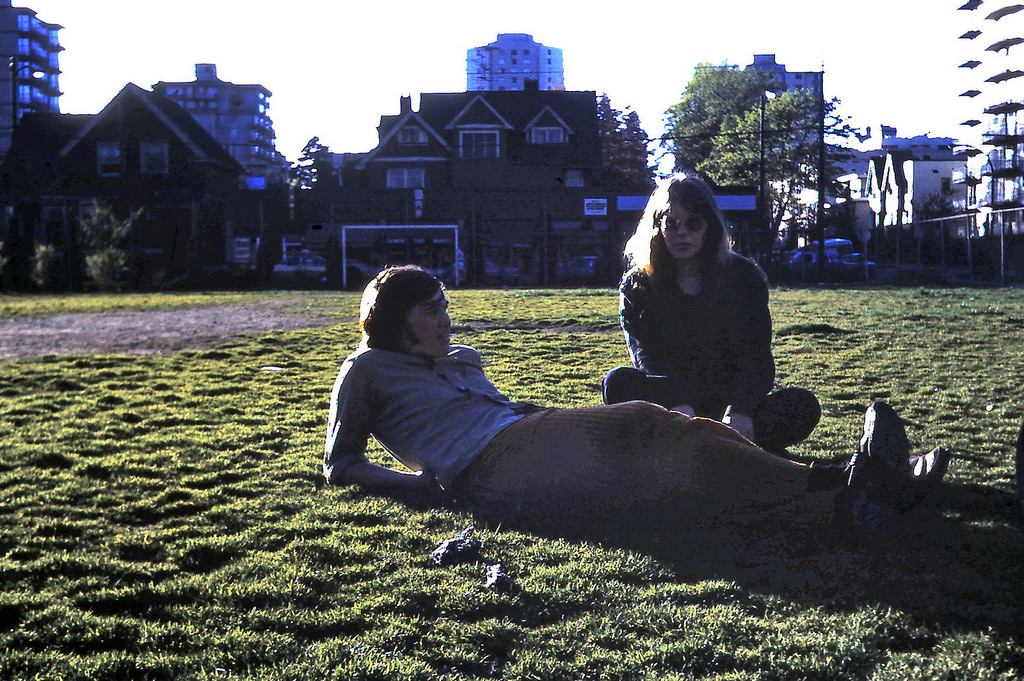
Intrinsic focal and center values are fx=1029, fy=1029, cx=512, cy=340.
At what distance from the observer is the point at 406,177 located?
146 ft

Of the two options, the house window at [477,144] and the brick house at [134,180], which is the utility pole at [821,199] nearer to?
the house window at [477,144]

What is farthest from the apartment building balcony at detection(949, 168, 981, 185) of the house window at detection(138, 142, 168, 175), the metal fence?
the house window at detection(138, 142, 168, 175)

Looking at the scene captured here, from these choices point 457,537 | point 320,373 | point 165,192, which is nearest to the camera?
point 457,537

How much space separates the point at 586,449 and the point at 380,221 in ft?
117

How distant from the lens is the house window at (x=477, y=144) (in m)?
43.8

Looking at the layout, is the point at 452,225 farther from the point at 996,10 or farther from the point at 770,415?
the point at 770,415

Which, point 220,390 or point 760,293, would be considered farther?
point 220,390

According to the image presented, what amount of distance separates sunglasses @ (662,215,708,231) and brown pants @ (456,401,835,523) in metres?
1.21

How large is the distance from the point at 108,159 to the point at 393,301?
40755 millimetres

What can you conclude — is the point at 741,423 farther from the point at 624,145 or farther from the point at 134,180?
the point at 624,145

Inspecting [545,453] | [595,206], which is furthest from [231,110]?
[545,453]

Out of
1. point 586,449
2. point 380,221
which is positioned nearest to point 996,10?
point 380,221

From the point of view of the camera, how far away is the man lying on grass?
3.24 m

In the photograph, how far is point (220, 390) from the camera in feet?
27.1
